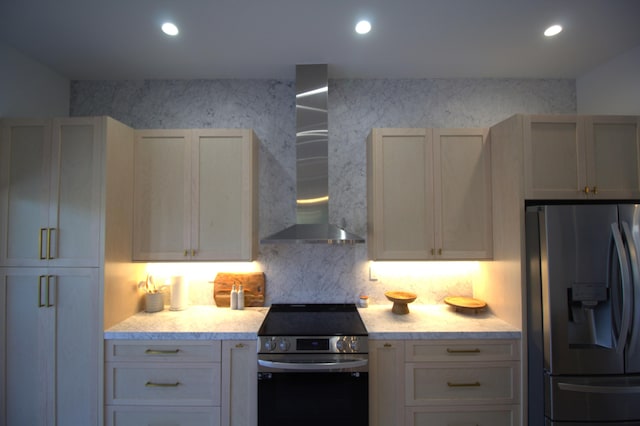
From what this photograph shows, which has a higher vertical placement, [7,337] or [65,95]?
[65,95]

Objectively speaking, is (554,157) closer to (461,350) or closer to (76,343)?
(461,350)

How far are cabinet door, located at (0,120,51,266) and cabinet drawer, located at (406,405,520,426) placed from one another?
2615 millimetres

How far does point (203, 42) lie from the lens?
1.96 metres

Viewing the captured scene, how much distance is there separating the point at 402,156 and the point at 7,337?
9.73ft

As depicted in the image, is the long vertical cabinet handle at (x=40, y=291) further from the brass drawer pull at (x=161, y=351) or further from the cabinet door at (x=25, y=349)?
the brass drawer pull at (x=161, y=351)

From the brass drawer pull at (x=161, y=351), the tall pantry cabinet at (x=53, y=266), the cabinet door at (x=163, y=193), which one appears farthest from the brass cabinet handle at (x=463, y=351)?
the tall pantry cabinet at (x=53, y=266)

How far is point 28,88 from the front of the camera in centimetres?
211

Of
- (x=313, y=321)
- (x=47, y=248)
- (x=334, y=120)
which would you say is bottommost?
(x=313, y=321)

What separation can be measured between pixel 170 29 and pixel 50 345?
7.22 feet

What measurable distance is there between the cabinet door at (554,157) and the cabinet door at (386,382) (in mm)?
1358

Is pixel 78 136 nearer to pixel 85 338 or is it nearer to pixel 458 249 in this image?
pixel 85 338

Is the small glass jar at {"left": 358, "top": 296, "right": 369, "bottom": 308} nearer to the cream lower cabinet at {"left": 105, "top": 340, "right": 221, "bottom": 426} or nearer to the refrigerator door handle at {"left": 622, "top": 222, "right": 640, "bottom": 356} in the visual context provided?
the cream lower cabinet at {"left": 105, "top": 340, "right": 221, "bottom": 426}

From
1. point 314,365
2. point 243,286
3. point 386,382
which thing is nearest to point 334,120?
point 243,286

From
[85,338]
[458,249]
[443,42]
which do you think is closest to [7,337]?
[85,338]
